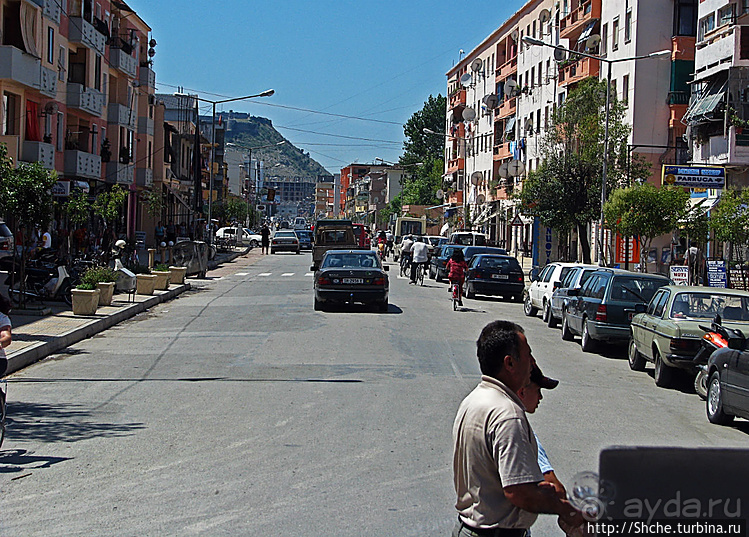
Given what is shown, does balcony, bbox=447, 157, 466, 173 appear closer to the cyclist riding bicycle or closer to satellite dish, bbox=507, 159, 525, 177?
satellite dish, bbox=507, 159, 525, 177

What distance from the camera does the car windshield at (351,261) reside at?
22.9 metres

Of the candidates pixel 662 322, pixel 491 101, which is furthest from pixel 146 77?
pixel 662 322

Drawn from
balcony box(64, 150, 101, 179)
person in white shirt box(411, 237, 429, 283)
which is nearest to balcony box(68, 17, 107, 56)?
balcony box(64, 150, 101, 179)

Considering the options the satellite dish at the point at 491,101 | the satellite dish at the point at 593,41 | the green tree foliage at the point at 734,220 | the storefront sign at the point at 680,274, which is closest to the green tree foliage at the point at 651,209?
the storefront sign at the point at 680,274

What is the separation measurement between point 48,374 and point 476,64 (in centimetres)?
7217

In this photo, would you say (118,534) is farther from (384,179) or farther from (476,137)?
(384,179)

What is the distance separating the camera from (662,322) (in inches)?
508

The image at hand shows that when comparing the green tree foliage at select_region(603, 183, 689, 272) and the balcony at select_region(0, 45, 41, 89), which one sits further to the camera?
the balcony at select_region(0, 45, 41, 89)

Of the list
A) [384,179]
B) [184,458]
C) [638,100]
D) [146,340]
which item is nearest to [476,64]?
[638,100]

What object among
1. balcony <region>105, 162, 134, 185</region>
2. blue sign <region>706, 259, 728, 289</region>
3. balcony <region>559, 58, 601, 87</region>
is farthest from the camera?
balcony <region>559, 58, 601, 87</region>

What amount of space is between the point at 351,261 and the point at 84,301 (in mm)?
7062

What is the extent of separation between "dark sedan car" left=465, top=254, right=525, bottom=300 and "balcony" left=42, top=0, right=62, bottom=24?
747 inches

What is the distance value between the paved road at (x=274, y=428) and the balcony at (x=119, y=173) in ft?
98.8

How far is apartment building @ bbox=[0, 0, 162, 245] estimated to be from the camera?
1265 inches
